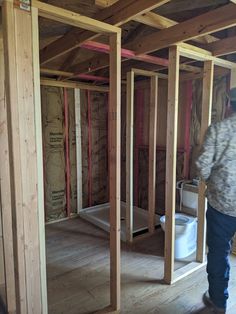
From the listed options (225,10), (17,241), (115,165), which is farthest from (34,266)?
(225,10)

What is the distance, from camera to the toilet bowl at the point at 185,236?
2793mm

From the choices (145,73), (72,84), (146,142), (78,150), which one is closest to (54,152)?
(78,150)

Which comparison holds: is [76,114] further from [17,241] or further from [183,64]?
[17,241]

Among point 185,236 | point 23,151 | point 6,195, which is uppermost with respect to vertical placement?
point 23,151

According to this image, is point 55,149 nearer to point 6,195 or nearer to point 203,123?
point 6,195

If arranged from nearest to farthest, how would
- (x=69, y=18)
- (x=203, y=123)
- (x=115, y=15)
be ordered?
(x=69, y=18)
(x=115, y=15)
(x=203, y=123)

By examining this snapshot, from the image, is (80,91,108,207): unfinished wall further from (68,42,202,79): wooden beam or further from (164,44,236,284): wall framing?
(164,44,236,284): wall framing

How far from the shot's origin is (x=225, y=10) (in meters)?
1.73

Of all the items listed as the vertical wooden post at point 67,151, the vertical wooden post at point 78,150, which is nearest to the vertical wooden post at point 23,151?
the vertical wooden post at point 67,151

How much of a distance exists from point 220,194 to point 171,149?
648 mm

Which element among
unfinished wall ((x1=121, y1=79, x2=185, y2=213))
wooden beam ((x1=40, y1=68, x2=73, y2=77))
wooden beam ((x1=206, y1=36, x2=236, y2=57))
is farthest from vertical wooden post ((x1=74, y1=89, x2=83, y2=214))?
wooden beam ((x1=206, y1=36, x2=236, y2=57))

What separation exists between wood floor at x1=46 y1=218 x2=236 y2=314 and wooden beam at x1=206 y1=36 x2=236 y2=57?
87.2 inches

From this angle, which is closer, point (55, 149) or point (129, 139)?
point (129, 139)

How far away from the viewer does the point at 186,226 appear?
9.14 feet
